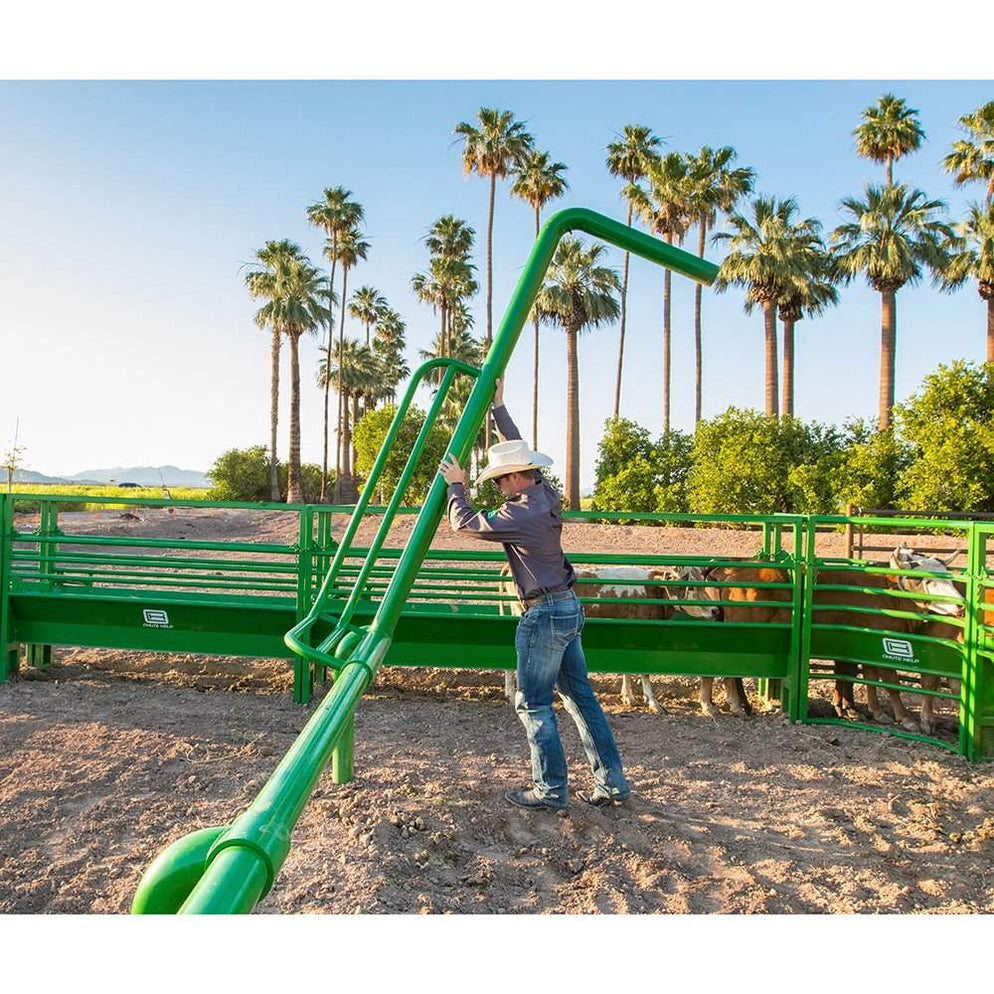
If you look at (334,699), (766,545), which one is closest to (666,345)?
(766,545)

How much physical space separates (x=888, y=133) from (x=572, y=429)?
1772cm

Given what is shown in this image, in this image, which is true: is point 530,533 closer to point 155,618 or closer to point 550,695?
point 550,695

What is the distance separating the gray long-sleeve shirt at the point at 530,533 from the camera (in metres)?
4.16

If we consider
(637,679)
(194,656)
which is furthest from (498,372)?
(194,656)

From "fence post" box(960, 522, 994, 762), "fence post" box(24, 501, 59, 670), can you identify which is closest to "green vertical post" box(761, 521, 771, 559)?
"fence post" box(960, 522, 994, 762)

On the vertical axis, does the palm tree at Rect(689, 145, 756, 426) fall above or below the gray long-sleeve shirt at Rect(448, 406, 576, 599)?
above

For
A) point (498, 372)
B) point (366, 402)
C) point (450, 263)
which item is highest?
point (450, 263)

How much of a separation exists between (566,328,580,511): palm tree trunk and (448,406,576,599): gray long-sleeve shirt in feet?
105

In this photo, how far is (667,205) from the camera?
3644 cm

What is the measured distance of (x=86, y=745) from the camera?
18.2 feet

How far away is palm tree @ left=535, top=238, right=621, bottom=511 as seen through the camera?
37.2 m

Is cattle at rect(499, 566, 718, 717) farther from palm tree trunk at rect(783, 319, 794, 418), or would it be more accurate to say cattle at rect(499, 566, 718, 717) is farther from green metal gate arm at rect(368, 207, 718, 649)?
palm tree trunk at rect(783, 319, 794, 418)

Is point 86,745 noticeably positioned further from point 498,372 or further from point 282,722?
point 498,372

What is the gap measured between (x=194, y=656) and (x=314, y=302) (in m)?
38.6
